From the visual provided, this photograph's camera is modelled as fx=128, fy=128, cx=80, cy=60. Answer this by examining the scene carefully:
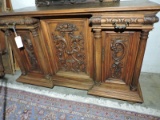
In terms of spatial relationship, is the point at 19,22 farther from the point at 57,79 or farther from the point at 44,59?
the point at 57,79

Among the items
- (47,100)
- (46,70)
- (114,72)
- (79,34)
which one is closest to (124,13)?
(79,34)

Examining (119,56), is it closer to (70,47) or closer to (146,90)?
(70,47)

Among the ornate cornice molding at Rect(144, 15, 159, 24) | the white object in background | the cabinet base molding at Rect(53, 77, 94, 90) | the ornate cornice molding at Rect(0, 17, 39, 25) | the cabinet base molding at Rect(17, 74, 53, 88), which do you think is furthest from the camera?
the cabinet base molding at Rect(17, 74, 53, 88)

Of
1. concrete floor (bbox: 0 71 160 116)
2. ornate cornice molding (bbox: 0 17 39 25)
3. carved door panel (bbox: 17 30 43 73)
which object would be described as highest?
ornate cornice molding (bbox: 0 17 39 25)

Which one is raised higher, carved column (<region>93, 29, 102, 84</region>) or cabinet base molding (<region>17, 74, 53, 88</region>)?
carved column (<region>93, 29, 102, 84</region>)

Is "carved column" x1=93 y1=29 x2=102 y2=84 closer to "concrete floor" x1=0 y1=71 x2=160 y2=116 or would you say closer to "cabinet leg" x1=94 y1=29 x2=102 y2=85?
"cabinet leg" x1=94 y1=29 x2=102 y2=85

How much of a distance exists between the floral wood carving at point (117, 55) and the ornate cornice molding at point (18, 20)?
2.55 ft

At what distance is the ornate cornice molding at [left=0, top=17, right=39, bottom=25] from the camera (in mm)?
1210

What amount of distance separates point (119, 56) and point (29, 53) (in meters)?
1.02

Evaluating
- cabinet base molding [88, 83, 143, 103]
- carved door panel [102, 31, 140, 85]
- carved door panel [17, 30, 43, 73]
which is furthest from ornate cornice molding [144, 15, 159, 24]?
carved door panel [17, 30, 43, 73]

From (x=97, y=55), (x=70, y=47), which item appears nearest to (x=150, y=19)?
(x=97, y=55)

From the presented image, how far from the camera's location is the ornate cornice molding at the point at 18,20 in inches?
47.6

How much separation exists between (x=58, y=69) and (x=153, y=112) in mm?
1090

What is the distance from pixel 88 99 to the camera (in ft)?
4.65
